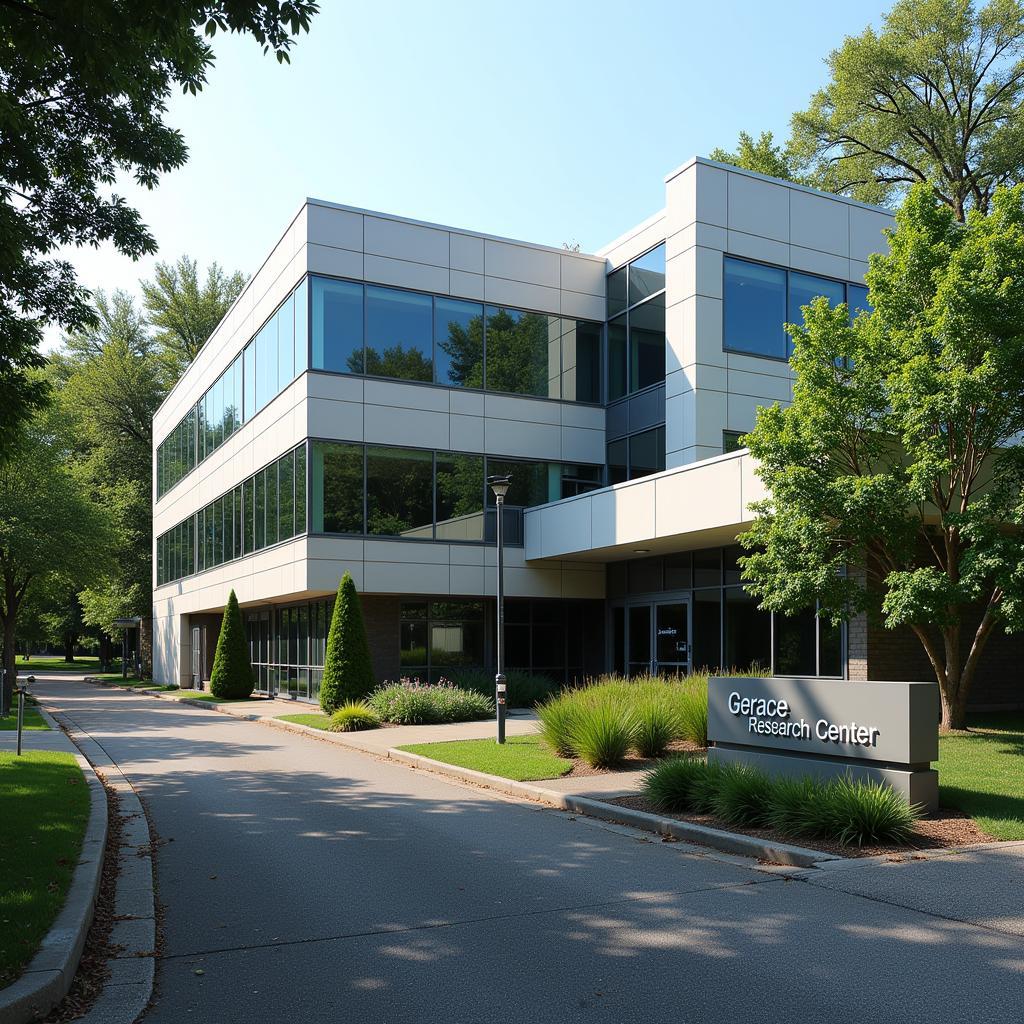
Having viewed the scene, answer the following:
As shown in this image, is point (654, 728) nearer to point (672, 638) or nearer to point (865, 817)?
point (865, 817)

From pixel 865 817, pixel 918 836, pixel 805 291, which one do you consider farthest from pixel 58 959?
pixel 805 291

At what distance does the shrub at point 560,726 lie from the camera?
15.3 m

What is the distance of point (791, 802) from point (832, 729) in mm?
1161

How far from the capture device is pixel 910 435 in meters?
16.0

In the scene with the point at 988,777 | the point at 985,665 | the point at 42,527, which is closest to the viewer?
the point at 988,777

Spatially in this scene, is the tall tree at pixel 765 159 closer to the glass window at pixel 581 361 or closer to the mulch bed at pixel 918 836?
the glass window at pixel 581 361

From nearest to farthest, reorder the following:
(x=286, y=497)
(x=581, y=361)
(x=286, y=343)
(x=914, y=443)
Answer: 1. (x=914, y=443)
2. (x=286, y=497)
3. (x=286, y=343)
4. (x=581, y=361)

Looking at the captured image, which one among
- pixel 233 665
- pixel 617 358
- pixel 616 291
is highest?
pixel 616 291

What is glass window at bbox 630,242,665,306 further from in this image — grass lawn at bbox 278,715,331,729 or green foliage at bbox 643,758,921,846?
green foliage at bbox 643,758,921,846

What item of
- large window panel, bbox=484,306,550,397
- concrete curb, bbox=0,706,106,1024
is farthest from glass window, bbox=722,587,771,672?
concrete curb, bbox=0,706,106,1024

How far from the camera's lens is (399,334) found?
2722 centimetres

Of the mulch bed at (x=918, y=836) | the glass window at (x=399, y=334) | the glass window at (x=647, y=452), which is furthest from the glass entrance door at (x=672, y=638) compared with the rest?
the mulch bed at (x=918, y=836)

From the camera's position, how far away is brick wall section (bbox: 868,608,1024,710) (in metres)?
19.6

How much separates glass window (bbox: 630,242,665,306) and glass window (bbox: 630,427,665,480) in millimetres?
3651
